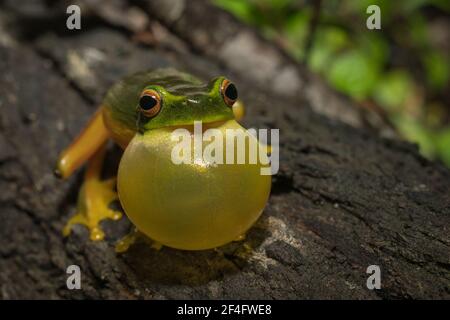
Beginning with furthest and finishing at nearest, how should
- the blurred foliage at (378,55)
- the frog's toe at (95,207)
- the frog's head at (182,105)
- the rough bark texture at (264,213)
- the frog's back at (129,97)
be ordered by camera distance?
the blurred foliage at (378,55)
the frog's toe at (95,207)
the frog's back at (129,97)
the rough bark texture at (264,213)
the frog's head at (182,105)

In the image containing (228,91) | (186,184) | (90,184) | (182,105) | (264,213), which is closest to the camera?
(186,184)

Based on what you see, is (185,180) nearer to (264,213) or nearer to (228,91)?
(228,91)

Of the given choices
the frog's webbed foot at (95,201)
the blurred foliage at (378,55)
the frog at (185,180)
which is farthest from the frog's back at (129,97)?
the blurred foliage at (378,55)

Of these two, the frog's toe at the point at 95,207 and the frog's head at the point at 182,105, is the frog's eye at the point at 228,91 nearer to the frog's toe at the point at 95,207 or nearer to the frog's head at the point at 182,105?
the frog's head at the point at 182,105

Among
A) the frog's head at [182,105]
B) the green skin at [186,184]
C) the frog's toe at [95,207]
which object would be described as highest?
the frog's head at [182,105]

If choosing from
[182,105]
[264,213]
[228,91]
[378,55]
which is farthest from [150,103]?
[378,55]
